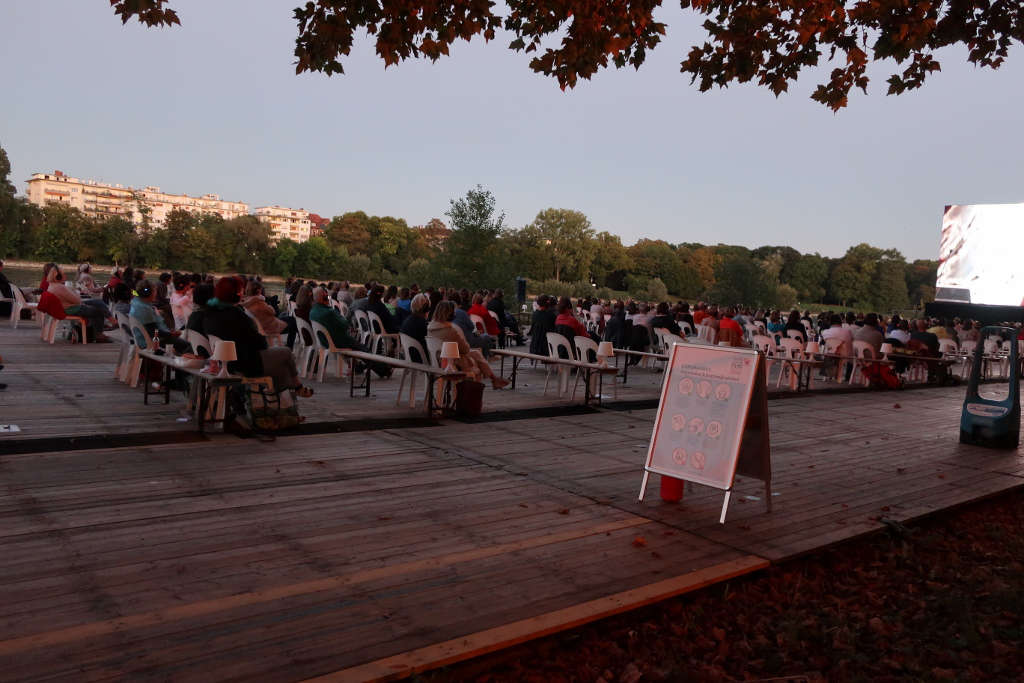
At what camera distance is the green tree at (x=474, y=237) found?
2848 cm

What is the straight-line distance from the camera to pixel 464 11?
5.85 metres

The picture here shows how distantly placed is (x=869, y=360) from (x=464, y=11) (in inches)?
422

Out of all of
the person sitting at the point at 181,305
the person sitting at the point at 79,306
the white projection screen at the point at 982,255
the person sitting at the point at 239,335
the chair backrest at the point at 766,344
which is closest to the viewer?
the person sitting at the point at 239,335

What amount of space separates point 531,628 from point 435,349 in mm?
5339

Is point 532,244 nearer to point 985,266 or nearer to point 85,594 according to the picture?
point 985,266

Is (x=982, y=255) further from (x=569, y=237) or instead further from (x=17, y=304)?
(x=569, y=237)

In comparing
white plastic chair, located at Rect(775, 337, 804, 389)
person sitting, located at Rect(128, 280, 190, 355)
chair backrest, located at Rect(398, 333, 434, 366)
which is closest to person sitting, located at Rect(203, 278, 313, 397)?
person sitting, located at Rect(128, 280, 190, 355)

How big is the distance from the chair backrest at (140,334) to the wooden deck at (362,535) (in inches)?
27.5

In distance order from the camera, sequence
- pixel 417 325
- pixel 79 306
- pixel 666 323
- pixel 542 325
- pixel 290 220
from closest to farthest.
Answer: pixel 417 325 → pixel 79 306 → pixel 542 325 → pixel 666 323 → pixel 290 220

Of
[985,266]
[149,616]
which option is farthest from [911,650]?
[985,266]

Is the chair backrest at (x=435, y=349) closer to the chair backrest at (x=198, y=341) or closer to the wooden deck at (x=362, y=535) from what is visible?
the wooden deck at (x=362, y=535)

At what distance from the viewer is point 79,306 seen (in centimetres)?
1256

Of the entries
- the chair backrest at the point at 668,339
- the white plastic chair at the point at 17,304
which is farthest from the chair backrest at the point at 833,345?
the white plastic chair at the point at 17,304

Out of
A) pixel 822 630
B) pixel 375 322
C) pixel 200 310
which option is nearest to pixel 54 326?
pixel 375 322
